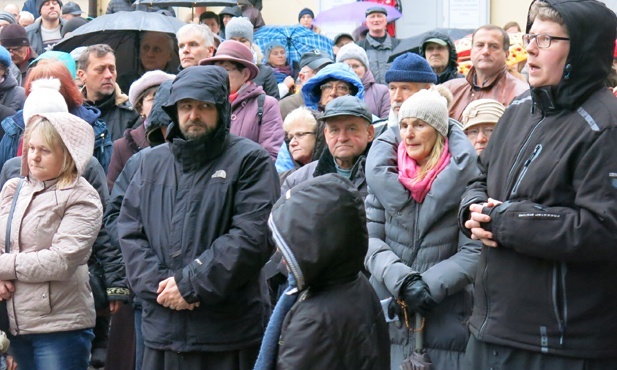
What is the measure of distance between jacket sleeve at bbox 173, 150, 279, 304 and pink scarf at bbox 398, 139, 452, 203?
695 mm

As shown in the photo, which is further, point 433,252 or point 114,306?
point 114,306

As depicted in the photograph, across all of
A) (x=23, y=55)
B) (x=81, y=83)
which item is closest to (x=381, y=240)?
(x=81, y=83)

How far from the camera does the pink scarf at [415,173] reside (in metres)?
5.93

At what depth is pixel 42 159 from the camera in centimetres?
646

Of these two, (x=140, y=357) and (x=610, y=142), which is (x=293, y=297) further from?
(x=140, y=357)

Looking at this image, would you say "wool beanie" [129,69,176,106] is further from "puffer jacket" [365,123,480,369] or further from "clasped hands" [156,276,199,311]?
"clasped hands" [156,276,199,311]

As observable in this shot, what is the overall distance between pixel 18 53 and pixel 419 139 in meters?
6.62

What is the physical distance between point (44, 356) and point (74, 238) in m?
0.69

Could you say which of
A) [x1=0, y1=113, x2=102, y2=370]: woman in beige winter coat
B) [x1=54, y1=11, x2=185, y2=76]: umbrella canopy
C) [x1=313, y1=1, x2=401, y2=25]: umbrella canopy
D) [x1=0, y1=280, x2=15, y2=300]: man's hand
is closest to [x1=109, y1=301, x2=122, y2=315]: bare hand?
[x1=0, y1=113, x2=102, y2=370]: woman in beige winter coat

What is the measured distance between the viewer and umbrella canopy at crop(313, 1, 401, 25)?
15289 mm

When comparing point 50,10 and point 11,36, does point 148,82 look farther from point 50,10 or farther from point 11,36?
point 50,10

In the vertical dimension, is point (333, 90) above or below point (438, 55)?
below

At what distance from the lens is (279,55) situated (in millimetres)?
12984

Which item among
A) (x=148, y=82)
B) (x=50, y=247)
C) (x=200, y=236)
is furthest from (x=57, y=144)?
(x=148, y=82)
